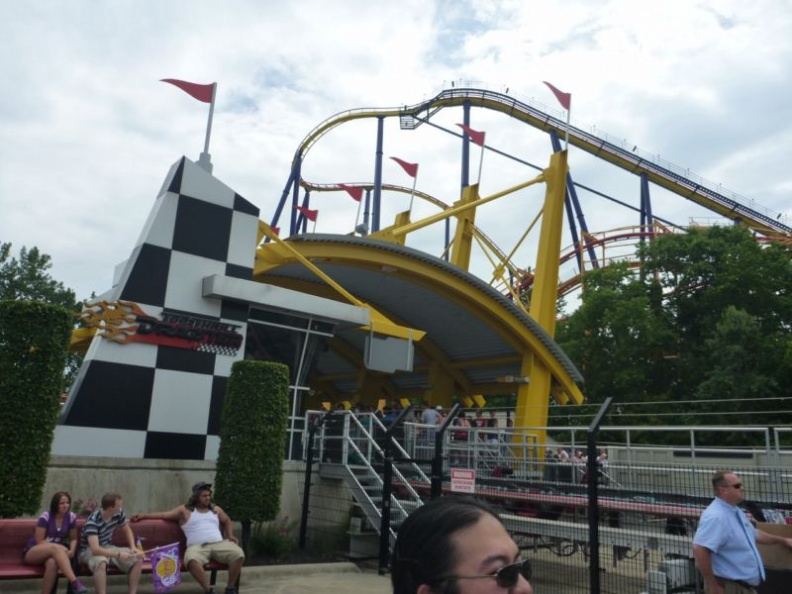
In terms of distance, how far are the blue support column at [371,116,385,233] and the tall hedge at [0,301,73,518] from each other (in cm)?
2306

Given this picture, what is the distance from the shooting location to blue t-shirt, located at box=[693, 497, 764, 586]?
15.3 feet

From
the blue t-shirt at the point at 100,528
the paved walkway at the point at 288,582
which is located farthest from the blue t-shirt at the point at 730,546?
the blue t-shirt at the point at 100,528

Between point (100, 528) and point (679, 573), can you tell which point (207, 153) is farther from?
point (679, 573)

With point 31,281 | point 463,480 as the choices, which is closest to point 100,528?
point 463,480

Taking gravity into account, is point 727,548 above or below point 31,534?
above

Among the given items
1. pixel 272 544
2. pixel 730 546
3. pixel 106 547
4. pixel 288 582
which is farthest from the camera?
pixel 272 544

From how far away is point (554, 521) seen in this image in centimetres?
825

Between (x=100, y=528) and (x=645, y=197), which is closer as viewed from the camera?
(x=100, y=528)

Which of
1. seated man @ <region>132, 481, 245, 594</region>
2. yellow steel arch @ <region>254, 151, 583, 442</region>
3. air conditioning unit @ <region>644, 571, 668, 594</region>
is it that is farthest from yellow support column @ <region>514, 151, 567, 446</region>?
air conditioning unit @ <region>644, 571, 668, 594</region>

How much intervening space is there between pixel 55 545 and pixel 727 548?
5.99 m

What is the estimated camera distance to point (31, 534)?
701cm

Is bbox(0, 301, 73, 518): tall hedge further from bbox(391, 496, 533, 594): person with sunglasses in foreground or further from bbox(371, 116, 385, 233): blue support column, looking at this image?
bbox(371, 116, 385, 233): blue support column

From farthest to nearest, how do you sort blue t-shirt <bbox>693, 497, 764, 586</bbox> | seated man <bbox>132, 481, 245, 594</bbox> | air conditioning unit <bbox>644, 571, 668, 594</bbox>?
seated man <bbox>132, 481, 245, 594</bbox>
air conditioning unit <bbox>644, 571, 668, 594</bbox>
blue t-shirt <bbox>693, 497, 764, 586</bbox>

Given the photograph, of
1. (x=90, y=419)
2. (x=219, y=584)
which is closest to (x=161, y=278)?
(x=90, y=419)
